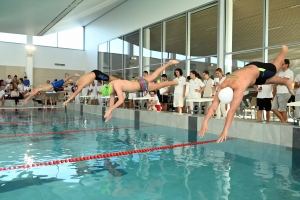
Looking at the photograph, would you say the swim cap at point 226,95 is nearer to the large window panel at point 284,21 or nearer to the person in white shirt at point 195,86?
the person in white shirt at point 195,86

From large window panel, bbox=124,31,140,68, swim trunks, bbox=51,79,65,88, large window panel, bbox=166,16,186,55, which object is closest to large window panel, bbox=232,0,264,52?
large window panel, bbox=166,16,186,55

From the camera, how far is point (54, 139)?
6395 millimetres

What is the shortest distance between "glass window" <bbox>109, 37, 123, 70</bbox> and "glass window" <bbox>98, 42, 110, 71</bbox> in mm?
610

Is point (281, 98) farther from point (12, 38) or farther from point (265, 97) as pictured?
point (12, 38)

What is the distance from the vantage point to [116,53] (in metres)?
17.6

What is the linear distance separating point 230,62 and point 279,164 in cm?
601

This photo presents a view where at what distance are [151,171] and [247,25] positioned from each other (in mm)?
A: 7521

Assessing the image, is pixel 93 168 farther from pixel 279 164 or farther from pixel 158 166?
pixel 279 164

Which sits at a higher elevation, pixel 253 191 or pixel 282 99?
pixel 282 99

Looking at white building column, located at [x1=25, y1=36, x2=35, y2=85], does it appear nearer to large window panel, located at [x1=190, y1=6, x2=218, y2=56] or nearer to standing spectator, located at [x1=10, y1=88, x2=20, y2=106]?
standing spectator, located at [x1=10, y1=88, x2=20, y2=106]

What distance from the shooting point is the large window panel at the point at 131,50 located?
15203 millimetres

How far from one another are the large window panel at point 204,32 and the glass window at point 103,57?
857 centimetres

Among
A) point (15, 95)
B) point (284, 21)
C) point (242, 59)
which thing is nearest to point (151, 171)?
point (242, 59)

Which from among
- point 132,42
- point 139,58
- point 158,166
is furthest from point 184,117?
point 132,42
